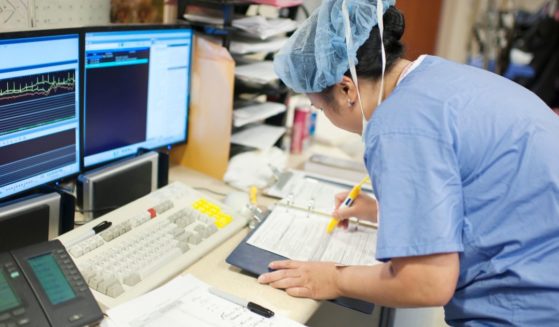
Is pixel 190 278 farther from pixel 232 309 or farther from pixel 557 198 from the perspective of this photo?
pixel 557 198

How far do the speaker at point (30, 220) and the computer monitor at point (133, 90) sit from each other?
23 centimetres

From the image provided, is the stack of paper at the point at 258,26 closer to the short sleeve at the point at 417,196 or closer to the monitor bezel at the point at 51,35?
the monitor bezel at the point at 51,35

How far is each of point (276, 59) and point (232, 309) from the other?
53 cm

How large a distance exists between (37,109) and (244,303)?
600 mm

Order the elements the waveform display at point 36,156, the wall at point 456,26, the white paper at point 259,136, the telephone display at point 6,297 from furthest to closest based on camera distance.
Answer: the wall at point 456,26 → the white paper at point 259,136 → the waveform display at point 36,156 → the telephone display at point 6,297

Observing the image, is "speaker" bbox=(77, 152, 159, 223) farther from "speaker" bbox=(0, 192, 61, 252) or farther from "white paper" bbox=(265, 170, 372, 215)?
"white paper" bbox=(265, 170, 372, 215)

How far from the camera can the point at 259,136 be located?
175 cm

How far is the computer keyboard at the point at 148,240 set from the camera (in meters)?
0.98

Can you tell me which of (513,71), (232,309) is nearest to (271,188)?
(232,309)

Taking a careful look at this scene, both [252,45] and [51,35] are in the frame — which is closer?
[51,35]

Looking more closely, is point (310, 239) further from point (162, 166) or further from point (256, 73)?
point (256, 73)

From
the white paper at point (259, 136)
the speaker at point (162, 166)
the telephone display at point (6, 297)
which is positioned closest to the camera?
the telephone display at point (6, 297)

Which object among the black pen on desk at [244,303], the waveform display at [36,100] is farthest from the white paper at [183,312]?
the waveform display at [36,100]

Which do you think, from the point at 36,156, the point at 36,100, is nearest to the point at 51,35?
the point at 36,100
